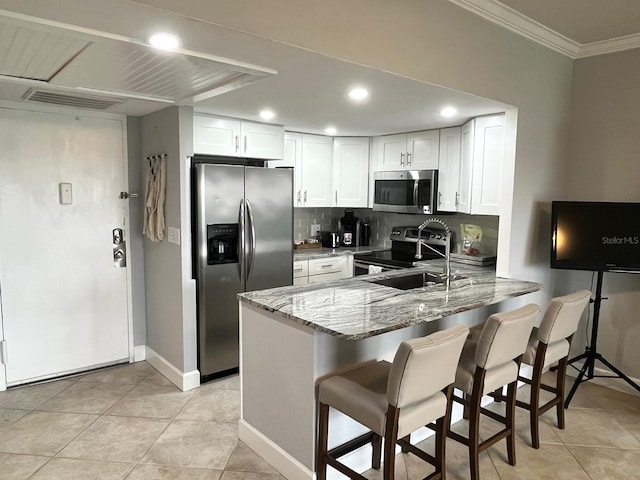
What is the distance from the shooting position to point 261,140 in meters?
3.92

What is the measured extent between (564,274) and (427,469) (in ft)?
7.33

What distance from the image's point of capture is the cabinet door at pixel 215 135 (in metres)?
3.46

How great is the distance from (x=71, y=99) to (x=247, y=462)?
8.88 ft

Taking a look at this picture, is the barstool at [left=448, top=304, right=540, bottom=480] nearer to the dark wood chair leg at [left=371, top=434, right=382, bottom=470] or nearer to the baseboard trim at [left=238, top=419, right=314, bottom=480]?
the dark wood chair leg at [left=371, top=434, right=382, bottom=470]

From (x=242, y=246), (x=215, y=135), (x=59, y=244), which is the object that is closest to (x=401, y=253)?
(x=242, y=246)

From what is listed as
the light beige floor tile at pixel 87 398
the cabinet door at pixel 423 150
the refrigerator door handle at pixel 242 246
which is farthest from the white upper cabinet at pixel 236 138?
the light beige floor tile at pixel 87 398

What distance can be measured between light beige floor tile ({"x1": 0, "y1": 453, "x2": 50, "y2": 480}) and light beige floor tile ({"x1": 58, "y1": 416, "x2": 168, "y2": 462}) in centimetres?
12

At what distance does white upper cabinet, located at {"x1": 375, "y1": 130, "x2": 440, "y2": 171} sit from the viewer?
4.17 metres

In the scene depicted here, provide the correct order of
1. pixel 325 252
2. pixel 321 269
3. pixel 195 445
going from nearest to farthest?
pixel 195 445 → pixel 321 269 → pixel 325 252

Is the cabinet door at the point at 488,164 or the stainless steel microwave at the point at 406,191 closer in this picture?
the cabinet door at the point at 488,164

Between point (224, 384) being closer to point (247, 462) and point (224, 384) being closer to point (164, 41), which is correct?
point (247, 462)

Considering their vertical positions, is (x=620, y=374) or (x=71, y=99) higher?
(x=71, y=99)

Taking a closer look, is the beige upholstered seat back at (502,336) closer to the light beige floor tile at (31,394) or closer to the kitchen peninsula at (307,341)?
the kitchen peninsula at (307,341)

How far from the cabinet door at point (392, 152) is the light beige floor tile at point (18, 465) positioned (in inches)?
146
